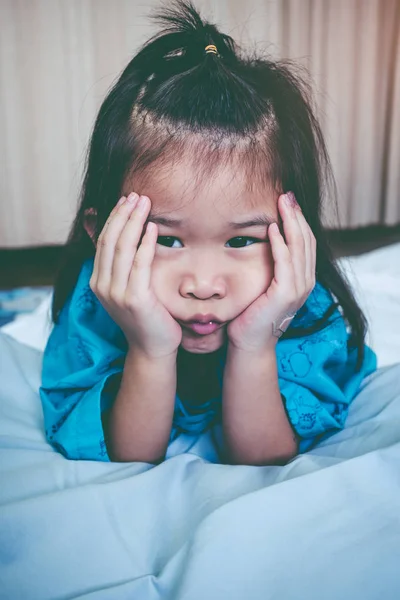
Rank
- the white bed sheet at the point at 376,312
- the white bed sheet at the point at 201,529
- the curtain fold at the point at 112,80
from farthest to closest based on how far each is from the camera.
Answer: the curtain fold at the point at 112,80 < the white bed sheet at the point at 376,312 < the white bed sheet at the point at 201,529

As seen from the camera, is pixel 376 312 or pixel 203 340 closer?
pixel 203 340

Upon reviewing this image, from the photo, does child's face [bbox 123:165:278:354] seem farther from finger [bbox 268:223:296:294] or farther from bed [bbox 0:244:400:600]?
bed [bbox 0:244:400:600]

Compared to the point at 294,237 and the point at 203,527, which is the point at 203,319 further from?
the point at 203,527

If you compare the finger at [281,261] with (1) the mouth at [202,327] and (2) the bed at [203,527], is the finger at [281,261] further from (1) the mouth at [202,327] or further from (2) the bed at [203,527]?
(2) the bed at [203,527]

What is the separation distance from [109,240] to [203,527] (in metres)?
0.41

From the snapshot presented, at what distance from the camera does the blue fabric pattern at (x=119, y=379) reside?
866 mm

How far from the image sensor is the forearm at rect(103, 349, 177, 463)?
2.73ft

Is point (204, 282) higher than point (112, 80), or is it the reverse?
point (112, 80)

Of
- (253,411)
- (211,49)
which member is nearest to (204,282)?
(253,411)

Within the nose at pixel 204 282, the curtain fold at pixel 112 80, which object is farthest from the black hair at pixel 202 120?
the curtain fold at pixel 112 80

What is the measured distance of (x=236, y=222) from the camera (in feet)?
2.48

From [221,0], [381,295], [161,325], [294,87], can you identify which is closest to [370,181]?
[221,0]

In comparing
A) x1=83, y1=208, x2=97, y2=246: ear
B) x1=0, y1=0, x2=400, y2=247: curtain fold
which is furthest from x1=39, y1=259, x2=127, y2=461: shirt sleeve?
x1=0, y1=0, x2=400, y2=247: curtain fold

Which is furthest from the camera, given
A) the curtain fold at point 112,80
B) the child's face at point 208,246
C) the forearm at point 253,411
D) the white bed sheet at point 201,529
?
the curtain fold at point 112,80
